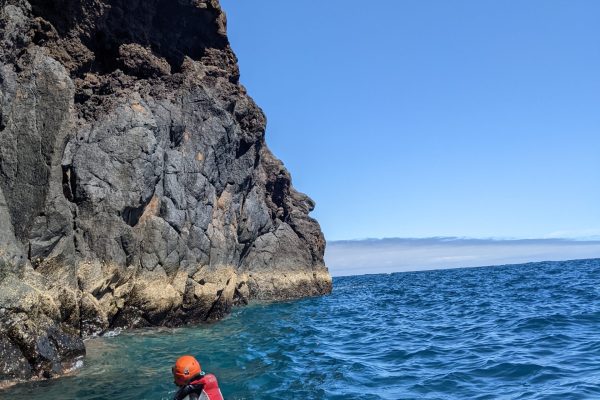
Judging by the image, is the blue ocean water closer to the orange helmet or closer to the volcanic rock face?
the volcanic rock face

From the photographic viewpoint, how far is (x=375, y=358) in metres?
15.5

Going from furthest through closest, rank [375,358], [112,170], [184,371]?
[112,170]
[375,358]
[184,371]

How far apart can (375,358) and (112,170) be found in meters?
12.9

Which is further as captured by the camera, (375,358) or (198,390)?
(375,358)

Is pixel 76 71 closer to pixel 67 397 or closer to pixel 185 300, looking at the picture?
pixel 185 300

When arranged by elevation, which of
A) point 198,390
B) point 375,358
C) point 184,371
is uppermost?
point 184,371

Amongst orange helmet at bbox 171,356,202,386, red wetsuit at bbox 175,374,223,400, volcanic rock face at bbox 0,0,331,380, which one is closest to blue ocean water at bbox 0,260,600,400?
volcanic rock face at bbox 0,0,331,380

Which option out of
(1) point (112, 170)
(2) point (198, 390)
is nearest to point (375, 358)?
(2) point (198, 390)

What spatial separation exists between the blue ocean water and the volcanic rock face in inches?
59.3

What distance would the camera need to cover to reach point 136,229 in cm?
2117

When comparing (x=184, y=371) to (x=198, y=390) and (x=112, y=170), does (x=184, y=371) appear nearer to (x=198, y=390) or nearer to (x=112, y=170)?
(x=198, y=390)

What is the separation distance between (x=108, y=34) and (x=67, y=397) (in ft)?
61.9

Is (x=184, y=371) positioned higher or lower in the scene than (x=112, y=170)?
lower

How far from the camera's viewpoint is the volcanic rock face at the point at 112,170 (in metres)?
16.0
